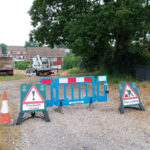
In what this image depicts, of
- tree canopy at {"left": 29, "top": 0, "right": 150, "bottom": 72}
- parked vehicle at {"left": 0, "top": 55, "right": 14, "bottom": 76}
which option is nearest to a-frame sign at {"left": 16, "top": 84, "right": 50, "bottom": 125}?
tree canopy at {"left": 29, "top": 0, "right": 150, "bottom": 72}

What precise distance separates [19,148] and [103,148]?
5.75 ft

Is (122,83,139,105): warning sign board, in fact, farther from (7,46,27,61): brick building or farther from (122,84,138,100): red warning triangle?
(7,46,27,61): brick building

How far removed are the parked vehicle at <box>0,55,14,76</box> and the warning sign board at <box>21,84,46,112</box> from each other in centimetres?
2111

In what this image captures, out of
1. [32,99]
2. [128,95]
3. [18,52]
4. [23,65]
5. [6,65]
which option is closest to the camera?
[32,99]

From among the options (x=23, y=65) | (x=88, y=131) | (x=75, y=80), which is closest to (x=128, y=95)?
(x=75, y=80)

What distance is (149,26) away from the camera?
37.4 ft

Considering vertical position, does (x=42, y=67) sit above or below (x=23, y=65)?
below

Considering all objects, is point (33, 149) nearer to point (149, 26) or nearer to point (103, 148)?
point (103, 148)

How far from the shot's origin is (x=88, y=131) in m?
4.94

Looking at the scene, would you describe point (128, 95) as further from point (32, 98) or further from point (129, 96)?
point (32, 98)

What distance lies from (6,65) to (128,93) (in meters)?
22.1

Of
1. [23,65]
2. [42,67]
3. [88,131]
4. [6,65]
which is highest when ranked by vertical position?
[23,65]

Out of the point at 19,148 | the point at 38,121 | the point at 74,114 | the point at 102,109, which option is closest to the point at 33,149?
the point at 19,148

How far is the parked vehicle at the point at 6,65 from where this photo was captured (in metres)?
25.5
